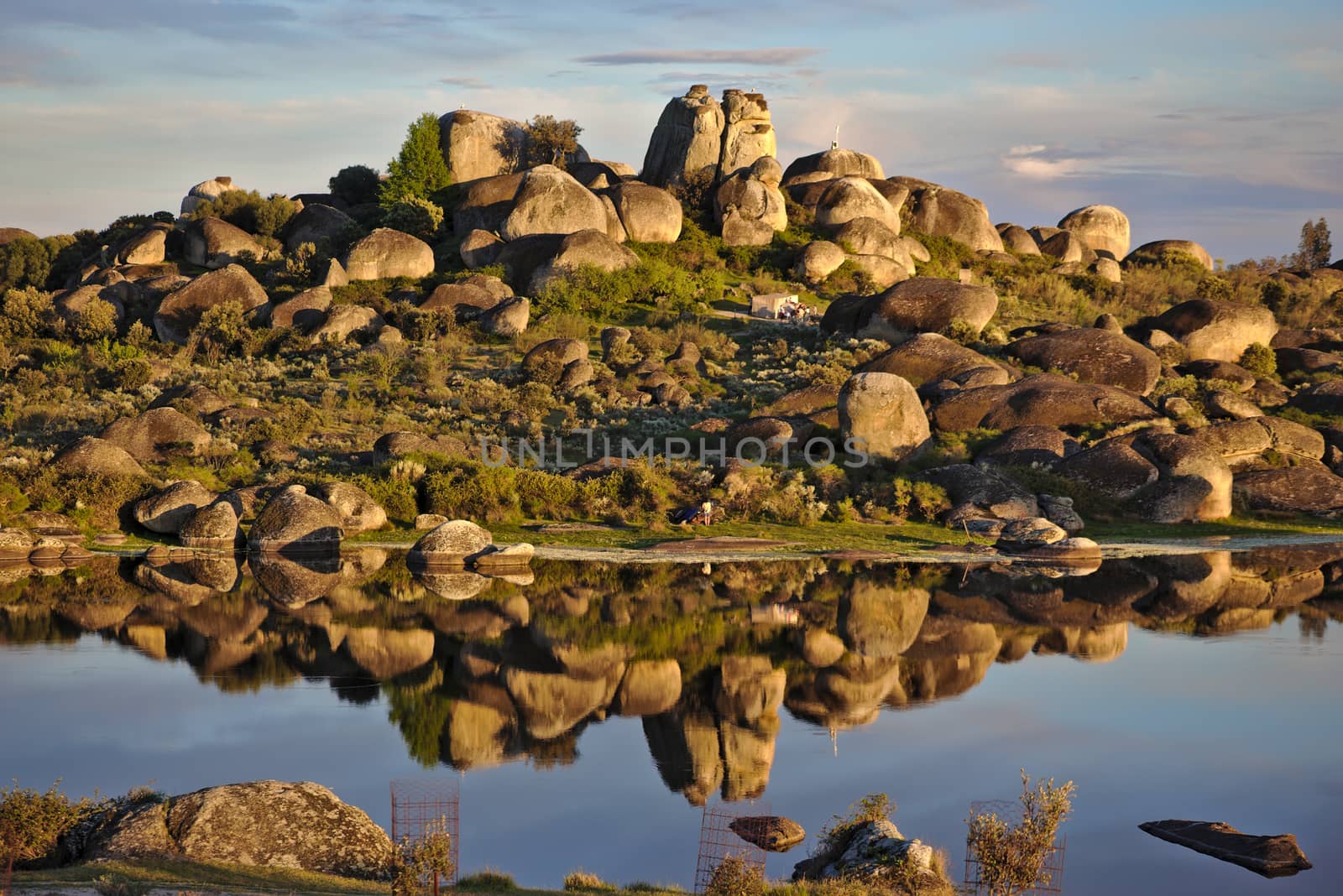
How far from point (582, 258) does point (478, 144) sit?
63.4 ft

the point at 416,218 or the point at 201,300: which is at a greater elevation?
the point at 416,218

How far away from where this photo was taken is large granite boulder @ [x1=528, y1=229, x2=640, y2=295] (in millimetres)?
58250

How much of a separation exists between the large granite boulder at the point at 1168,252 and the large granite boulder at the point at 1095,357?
33.5 meters

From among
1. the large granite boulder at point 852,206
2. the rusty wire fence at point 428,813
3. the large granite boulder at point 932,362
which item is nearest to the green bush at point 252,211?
the large granite boulder at point 852,206

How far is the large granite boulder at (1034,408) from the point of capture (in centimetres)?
4062

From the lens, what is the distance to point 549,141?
74.1m

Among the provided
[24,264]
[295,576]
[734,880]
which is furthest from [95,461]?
[24,264]

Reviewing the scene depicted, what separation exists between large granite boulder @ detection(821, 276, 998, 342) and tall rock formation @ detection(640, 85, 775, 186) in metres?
22.0

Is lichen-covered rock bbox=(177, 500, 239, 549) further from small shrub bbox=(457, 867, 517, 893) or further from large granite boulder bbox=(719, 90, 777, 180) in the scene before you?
large granite boulder bbox=(719, 90, 777, 180)

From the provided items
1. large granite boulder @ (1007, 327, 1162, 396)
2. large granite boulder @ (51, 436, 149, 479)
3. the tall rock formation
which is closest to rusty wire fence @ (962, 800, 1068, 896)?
large granite boulder @ (51, 436, 149, 479)

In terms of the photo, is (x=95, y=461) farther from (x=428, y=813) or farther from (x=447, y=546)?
(x=428, y=813)

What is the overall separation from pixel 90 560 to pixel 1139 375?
33.4 m

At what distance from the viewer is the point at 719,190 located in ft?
230

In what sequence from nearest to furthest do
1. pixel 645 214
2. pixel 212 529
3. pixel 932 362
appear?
1. pixel 212 529
2. pixel 932 362
3. pixel 645 214
